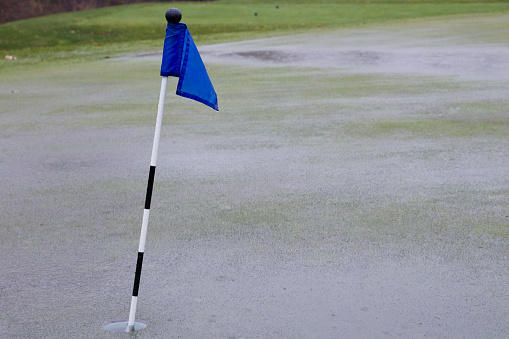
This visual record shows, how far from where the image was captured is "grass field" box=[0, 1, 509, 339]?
177 inches

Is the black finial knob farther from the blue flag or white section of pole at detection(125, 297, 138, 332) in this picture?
white section of pole at detection(125, 297, 138, 332)

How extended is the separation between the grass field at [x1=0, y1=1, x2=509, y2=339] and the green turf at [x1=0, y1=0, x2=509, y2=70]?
862 centimetres

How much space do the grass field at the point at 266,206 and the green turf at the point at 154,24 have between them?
862 centimetres

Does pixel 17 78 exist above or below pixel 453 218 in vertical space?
below

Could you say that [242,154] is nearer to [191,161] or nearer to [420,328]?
[191,161]

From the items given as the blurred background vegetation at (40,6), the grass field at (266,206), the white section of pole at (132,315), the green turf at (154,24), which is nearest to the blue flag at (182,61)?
the white section of pole at (132,315)

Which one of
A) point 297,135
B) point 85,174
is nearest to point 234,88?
point 297,135

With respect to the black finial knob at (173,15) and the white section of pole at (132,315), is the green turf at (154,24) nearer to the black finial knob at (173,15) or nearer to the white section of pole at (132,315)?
the black finial knob at (173,15)

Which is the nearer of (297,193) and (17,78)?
(297,193)

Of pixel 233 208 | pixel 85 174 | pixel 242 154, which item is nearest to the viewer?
pixel 233 208

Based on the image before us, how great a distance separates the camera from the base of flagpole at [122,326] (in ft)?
14.0

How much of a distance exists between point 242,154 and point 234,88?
5.66m

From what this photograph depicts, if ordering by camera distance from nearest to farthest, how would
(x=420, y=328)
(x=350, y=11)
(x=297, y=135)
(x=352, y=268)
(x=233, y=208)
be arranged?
(x=420, y=328) → (x=352, y=268) → (x=233, y=208) → (x=297, y=135) → (x=350, y=11)

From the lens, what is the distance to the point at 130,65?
1862cm
